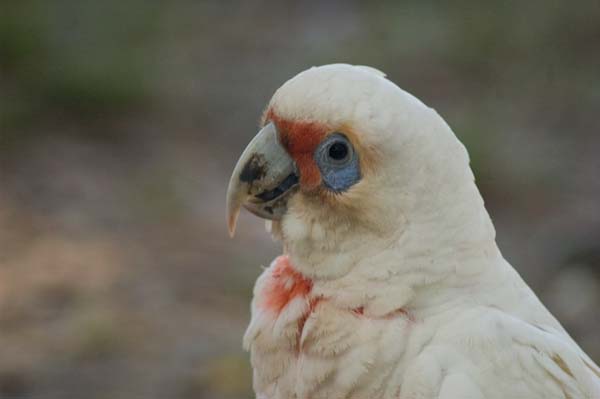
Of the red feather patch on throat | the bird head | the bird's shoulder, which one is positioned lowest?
the bird's shoulder

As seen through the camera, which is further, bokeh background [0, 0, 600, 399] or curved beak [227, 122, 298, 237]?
bokeh background [0, 0, 600, 399]

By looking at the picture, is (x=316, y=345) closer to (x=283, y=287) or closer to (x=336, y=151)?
(x=283, y=287)

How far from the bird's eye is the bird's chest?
29cm

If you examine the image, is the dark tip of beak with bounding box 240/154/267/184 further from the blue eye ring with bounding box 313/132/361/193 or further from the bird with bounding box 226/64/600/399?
the blue eye ring with bounding box 313/132/361/193

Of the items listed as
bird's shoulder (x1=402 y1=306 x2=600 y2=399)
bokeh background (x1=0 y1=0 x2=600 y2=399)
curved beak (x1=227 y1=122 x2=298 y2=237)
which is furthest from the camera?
bokeh background (x1=0 y1=0 x2=600 y2=399)

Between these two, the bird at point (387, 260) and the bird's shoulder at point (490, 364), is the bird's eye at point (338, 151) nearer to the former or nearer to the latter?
the bird at point (387, 260)

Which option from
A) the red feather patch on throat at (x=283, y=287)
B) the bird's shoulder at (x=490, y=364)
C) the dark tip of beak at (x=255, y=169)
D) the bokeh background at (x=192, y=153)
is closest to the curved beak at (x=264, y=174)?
the dark tip of beak at (x=255, y=169)

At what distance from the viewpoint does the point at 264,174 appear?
89.7 inches

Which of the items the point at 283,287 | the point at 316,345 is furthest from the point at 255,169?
the point at 316,345

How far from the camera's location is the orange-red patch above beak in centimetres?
221

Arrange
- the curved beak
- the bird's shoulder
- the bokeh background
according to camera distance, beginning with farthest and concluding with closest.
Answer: the bokeh background → the curved beak → the bird's shoulder

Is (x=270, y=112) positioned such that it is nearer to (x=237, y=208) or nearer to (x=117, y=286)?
(x=237, y=208)

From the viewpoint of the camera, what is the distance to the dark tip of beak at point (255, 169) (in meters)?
2.28

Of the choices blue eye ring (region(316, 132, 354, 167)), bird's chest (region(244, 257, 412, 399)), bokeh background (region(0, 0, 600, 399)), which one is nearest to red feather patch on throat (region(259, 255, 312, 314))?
bird's chest (region(244, 257, 412, 399))
